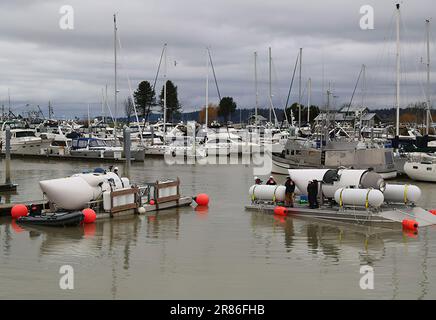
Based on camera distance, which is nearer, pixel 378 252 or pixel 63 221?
pixel 378 252

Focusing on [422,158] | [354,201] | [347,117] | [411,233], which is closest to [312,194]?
[354,201]

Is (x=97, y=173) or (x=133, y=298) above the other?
(x=97, y=173)

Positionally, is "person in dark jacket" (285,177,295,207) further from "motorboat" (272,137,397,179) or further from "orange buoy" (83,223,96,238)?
"motorboat" (272,137,397,179)

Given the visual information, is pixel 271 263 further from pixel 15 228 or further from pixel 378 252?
pixel 15 228

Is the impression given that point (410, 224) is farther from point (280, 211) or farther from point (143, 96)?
point (143, 96)

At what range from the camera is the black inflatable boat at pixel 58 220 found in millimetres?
20844

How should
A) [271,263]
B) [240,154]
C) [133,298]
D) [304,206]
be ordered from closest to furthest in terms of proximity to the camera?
1. [133,298]
2. [271,263]
3. [304,206]
4. [240,154]

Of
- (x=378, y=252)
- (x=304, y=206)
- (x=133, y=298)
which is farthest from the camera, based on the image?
(x=304, y=206)

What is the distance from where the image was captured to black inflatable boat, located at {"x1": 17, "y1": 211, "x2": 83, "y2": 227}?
20.8 metres

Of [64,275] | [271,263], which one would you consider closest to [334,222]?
[271,263]

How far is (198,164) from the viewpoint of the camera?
52.6 metres

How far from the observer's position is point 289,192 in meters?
23.9

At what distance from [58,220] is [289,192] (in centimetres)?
862
